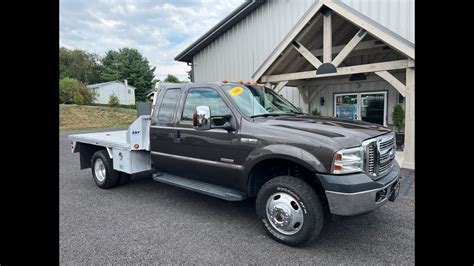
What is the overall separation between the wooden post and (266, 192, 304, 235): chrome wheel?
494 cm

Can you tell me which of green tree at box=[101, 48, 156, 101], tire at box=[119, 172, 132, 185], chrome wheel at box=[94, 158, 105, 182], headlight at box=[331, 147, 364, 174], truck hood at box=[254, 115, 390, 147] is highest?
green tree at box=[101, 48, 156, 101]

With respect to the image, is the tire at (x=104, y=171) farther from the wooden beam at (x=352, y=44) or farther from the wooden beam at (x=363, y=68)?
the wooden beam at (x=352, y=44)

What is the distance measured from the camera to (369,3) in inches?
381

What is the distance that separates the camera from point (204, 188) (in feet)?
13.6

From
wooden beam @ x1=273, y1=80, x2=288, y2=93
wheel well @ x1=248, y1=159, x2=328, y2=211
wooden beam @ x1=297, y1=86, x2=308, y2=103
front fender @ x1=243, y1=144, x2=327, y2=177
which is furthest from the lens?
wooden beam @ x1=297, y1=86, x2=308, y2=103

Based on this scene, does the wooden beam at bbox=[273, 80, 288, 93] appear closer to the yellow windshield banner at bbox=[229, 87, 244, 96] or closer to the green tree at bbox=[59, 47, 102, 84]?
the yellow windshield banner at bbox=[229, 87, 244, 96]

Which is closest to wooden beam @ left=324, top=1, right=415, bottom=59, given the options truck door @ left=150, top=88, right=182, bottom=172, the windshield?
the windshield

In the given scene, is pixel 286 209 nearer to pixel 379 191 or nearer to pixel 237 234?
pixel 237 234

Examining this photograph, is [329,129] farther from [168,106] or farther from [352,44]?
[352,44]

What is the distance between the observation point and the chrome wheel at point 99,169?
231 inches

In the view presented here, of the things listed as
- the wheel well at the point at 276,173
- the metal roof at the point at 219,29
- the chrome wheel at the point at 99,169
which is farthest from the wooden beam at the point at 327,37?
the chrome wheel at the point at 99,169

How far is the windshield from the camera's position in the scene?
4.00m

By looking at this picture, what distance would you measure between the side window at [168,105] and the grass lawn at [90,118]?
21.6 metres
